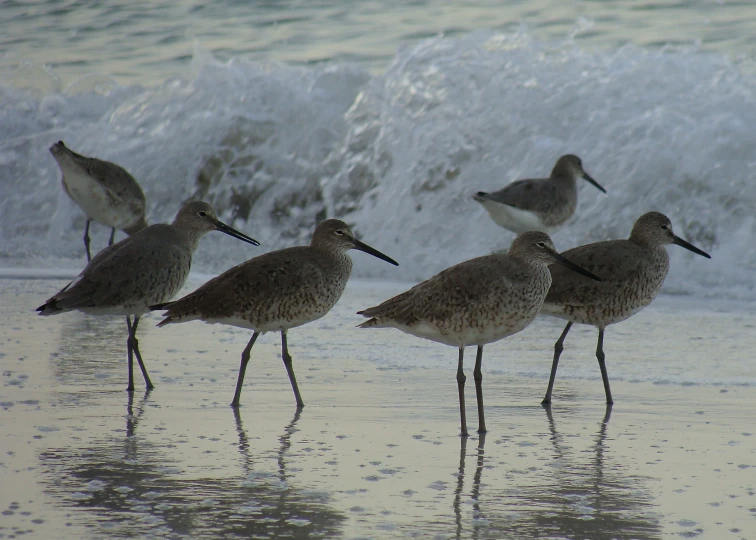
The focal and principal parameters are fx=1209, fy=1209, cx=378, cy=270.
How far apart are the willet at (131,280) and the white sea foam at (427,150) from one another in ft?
14.8

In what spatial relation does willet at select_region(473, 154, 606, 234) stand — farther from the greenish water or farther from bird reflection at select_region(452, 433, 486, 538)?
bird reflection at select_region(452, 433, 486, 538)

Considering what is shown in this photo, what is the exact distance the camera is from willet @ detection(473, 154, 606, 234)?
10797 mm

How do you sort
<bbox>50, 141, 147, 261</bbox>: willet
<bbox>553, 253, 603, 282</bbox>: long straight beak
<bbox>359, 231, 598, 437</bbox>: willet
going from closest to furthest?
1. <bbox>359, 231, 598, 437</bbox>: willet
2. <bbox>553, 253, 603, 282</bbox>: long straight beak
3. <bbox>50, 141, 147, 261</bbox>: willet

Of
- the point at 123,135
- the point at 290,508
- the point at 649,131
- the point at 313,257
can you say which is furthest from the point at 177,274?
the point at 123,135

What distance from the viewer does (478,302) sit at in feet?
17.3

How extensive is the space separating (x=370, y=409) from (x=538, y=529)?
6.29ft

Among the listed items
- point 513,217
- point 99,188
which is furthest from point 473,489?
point 99,188

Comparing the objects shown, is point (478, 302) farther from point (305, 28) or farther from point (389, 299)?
point (305, 28)

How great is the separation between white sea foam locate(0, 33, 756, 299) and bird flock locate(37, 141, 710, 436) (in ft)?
11.4

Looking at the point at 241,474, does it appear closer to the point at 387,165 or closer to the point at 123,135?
the point at 387,165

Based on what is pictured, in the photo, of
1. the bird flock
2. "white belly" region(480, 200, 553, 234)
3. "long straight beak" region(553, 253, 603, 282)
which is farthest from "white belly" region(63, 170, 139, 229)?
"long straight beak" region(553, 253, 603, 282)

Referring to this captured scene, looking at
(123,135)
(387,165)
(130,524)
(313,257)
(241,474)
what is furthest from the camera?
(123,135)

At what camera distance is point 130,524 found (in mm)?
3656

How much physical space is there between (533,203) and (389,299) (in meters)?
5.38
